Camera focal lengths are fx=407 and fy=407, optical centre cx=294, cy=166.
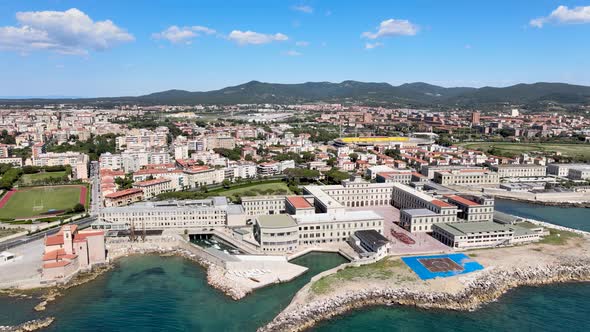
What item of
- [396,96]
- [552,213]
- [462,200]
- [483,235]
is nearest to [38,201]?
[462,200]

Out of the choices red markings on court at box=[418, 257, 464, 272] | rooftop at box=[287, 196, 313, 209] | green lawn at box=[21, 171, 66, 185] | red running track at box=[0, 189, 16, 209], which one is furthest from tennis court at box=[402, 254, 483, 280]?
green lawn at box=[21, 171, 66, 185]

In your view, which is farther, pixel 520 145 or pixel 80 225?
pixel 520 145

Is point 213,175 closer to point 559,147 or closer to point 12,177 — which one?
point 12,177

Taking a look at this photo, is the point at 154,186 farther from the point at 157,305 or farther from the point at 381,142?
the point at 381,142

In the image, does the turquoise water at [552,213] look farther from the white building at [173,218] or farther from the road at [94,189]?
the road at [94,189]

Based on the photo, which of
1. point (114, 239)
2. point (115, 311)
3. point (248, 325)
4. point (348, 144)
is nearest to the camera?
point (248, 325)

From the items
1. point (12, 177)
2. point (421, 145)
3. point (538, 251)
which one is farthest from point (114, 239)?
point (421, 145)

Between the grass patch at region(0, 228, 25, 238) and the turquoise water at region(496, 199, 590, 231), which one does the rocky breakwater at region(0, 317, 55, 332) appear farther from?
the turquoise water at region(496, 199, 590, 231)

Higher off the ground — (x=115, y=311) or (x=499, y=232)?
(x=499, y=232)
